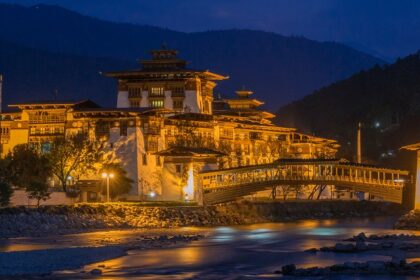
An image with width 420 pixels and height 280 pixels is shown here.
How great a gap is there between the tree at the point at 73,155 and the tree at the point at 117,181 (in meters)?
1.80

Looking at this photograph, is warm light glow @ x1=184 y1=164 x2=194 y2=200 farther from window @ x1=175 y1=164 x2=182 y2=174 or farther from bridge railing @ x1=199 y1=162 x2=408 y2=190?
bridge railing @ x1=199 y1=162 x2=408 y2=190

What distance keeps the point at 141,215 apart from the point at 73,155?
17565 mm

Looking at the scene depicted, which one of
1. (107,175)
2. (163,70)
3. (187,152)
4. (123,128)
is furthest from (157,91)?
(107,175)

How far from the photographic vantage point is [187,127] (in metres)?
103

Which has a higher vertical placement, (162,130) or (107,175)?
(162,130)

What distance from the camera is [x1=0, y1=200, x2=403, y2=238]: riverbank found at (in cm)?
6725

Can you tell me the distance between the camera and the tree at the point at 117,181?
296ft

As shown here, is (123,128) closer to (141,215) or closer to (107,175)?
(107,175)

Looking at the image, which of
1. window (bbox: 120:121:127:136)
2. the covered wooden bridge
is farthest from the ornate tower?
the covered wooden bridge

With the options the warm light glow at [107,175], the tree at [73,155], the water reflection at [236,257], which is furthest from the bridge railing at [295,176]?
the tree at [73,155]

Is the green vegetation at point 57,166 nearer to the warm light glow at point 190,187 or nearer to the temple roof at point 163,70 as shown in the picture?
the warm light glow at point 190,187

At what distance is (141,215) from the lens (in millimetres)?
76312

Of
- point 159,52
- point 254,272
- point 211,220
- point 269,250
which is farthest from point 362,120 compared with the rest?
point 254,272

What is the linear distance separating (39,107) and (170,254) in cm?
5405
